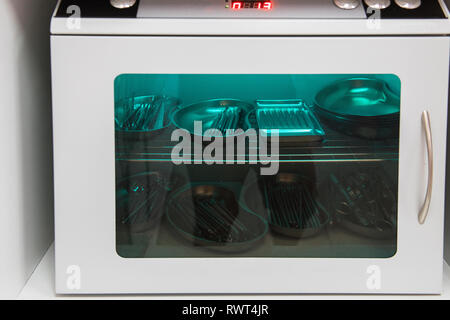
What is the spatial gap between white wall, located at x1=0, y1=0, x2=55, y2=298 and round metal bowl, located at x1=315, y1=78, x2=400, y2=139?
575mm

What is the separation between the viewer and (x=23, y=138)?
1000 mm

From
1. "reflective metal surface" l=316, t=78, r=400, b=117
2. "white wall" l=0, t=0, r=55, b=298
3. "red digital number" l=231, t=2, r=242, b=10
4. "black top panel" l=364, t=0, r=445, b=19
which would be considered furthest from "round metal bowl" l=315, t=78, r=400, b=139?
"white wall" l=0, t=0, r=55, b=298

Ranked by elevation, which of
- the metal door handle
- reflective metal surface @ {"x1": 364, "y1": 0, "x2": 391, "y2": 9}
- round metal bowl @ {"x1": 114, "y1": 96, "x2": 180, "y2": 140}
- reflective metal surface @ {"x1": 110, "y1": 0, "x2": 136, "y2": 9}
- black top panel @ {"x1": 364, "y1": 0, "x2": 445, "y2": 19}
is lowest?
the metal door handle

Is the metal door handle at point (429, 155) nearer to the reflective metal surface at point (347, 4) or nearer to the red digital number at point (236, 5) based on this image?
the reflective metal surface at point (347, 4)

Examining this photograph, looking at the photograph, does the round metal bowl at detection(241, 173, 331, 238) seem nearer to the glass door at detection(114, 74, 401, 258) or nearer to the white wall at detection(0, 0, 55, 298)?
the glass door at detection(114, 74, 401, 258)

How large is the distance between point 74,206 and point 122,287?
181mm

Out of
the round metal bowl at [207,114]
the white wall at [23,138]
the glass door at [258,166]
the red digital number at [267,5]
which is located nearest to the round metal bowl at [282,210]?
the glass door at [258,166]

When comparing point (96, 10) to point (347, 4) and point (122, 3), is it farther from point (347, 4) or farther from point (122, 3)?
point (347, 4)

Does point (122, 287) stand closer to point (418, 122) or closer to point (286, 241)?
point (286, 241)

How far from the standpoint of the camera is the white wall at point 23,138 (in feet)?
3.04

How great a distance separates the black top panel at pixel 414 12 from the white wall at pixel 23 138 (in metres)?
0.65

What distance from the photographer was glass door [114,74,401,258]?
3.17ft

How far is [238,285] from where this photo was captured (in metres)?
0.98

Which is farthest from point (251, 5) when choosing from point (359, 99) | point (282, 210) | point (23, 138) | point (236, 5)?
point (23, 138)
